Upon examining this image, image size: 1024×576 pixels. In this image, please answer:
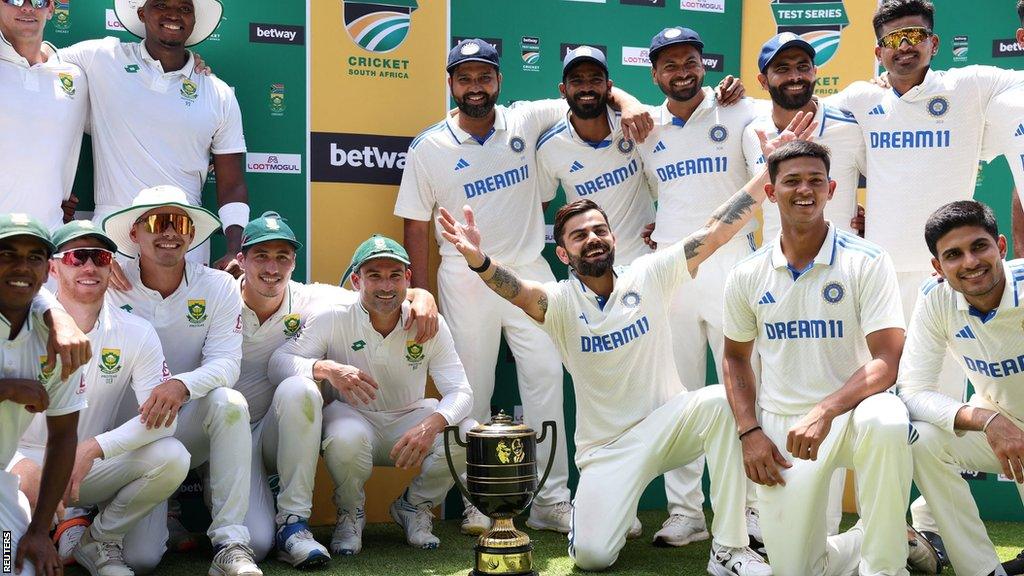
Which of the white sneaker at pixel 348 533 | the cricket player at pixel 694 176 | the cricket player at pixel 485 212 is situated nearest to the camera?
the white sneaker at pixel 348 533

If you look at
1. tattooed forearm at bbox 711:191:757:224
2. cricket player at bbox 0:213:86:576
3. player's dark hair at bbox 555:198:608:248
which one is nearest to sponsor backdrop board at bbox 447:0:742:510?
player's dark hair at bbox 555:198:608:248

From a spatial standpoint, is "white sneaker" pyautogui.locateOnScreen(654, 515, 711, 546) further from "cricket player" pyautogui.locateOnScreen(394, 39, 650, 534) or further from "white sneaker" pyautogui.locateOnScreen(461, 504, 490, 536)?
"white sneaker" pyautogui.locateOnScreen(461, 504, 490, 536)

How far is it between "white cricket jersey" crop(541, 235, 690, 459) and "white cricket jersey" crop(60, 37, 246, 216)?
1979 mm

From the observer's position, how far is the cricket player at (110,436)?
4.36 m

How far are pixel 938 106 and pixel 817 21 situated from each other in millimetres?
1543

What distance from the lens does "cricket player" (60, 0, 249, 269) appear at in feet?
17.5

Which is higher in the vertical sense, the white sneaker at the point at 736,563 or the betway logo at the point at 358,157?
the betway logo at the point at 358,157

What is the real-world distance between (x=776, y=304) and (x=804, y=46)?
4.89ft

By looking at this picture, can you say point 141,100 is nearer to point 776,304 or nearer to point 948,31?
point 776,304

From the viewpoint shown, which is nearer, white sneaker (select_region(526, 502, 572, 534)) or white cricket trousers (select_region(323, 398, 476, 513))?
white cricket trousers (select_region(323, 398, 476, 513))

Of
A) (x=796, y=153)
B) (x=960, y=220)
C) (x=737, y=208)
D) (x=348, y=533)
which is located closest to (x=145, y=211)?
(x=348, y=533)

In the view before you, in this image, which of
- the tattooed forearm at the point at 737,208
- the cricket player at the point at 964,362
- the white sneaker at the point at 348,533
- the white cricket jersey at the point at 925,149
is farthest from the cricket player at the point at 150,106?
the cricket player at the point at 964,362

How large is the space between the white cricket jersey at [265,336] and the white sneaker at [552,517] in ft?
4.65

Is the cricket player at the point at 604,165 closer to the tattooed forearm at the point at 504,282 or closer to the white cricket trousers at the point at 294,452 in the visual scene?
the tattooed forearm at the point at 504,282
